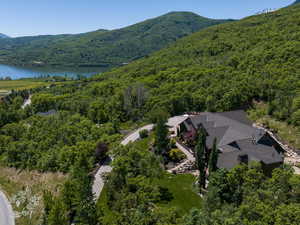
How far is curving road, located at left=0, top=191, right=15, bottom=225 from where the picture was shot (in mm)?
35406

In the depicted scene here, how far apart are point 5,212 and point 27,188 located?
516cm

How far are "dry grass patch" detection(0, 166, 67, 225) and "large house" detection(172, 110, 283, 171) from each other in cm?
2386

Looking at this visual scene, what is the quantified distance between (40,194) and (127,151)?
52.8ft

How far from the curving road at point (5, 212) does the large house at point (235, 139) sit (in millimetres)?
29118

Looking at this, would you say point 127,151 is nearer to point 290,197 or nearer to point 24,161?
point 290,197

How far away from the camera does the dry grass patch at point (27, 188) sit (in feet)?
119

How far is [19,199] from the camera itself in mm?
40438

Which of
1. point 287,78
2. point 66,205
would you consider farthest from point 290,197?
point 287,78

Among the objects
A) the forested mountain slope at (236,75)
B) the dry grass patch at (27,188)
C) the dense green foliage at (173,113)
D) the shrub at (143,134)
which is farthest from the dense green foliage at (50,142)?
the forested mountain slope at (236,75)

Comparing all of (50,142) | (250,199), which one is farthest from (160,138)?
(50,142)

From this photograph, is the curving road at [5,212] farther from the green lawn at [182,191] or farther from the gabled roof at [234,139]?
the gabled roof at [234,139]

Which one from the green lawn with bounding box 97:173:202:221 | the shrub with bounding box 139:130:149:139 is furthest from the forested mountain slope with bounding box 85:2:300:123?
the green lawn with bounding box 97:173:202:221

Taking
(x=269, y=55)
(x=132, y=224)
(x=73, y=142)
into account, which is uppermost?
(x=269, y=55)

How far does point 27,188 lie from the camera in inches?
1660
